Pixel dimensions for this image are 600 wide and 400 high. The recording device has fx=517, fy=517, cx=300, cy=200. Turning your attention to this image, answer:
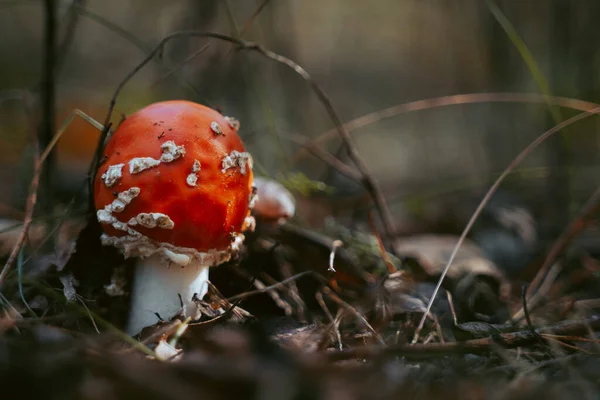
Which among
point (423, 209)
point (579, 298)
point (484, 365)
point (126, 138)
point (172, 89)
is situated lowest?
point (484, 365)

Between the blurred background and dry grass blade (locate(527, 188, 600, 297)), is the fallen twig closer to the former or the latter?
dry grass blade (locate(527, 188, 600, 297))

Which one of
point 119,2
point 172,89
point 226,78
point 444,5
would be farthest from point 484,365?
point 119,2

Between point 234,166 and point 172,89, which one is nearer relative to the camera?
point 234,166

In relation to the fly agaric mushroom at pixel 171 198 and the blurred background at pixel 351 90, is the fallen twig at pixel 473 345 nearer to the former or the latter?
the fly agaric mushroom at pixel 171 198

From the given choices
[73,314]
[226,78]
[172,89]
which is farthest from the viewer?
[172,89]

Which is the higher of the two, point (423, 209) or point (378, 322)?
point (423, 209)

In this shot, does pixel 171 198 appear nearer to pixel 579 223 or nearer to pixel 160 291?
pixel 160 291

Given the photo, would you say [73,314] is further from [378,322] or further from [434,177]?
[434,177]
